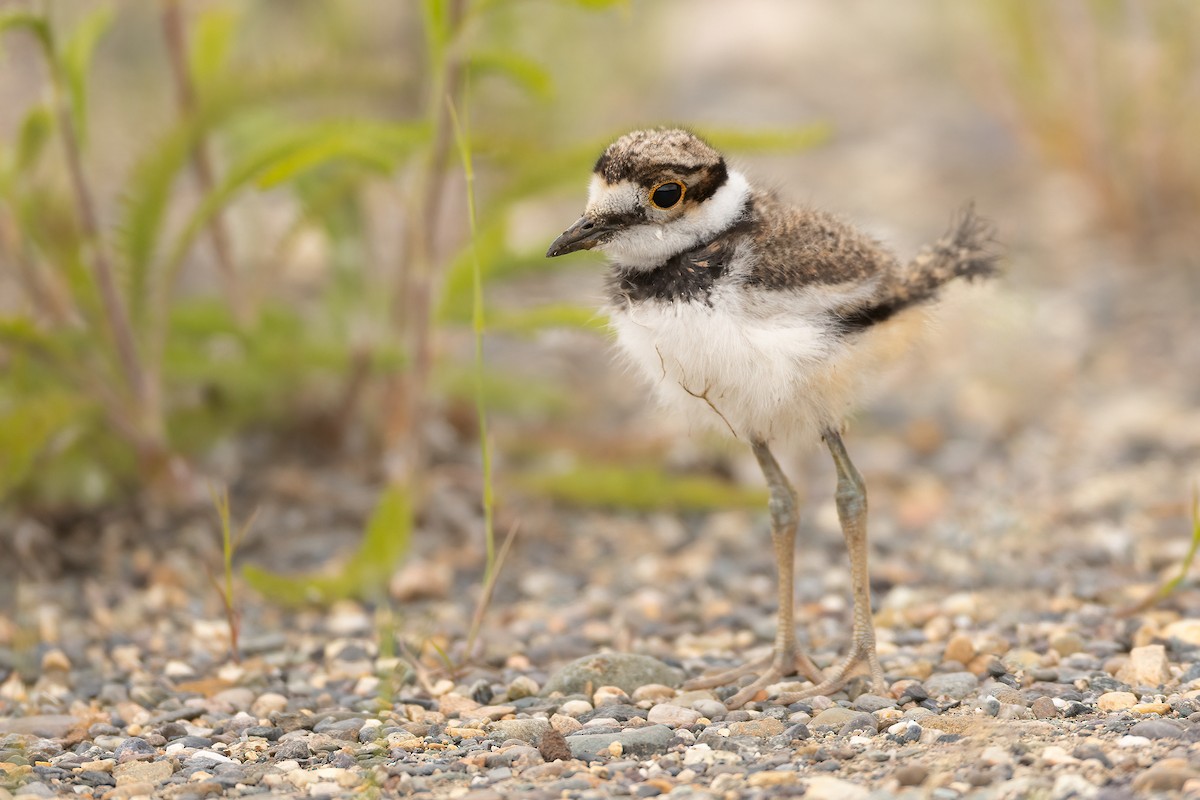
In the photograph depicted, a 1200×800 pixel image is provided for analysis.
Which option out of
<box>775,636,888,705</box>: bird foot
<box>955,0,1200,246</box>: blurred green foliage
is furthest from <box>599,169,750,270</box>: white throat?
<box>955,0,1200,246</box>: blurred green foliage

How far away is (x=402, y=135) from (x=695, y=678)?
160 centimetres

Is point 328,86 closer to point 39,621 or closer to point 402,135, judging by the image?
point 402,135

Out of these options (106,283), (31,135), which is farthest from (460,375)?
(31,135)

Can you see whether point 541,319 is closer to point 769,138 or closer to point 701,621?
point 769,138

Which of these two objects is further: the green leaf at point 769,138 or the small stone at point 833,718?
the green leaf at point 769,138

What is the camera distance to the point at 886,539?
3.81 m

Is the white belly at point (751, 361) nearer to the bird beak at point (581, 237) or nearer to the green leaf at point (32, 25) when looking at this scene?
the bird beak at point (581, 237)

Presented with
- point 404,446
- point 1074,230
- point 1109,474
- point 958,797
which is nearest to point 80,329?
point 404,446

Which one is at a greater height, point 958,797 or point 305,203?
point 305,203

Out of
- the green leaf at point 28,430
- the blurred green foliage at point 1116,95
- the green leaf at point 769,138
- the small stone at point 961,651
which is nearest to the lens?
the small stone at point 961,651

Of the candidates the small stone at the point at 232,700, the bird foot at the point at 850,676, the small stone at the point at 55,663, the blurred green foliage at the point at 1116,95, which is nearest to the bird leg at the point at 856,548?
the bird foot at the point at 850,676

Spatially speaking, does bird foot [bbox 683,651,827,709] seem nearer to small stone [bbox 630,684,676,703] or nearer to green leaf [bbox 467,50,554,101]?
small stone [bbox 630,684,676,703]

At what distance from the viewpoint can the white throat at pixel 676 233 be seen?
2.55 m

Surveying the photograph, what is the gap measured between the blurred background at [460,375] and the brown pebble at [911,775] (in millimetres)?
1018
